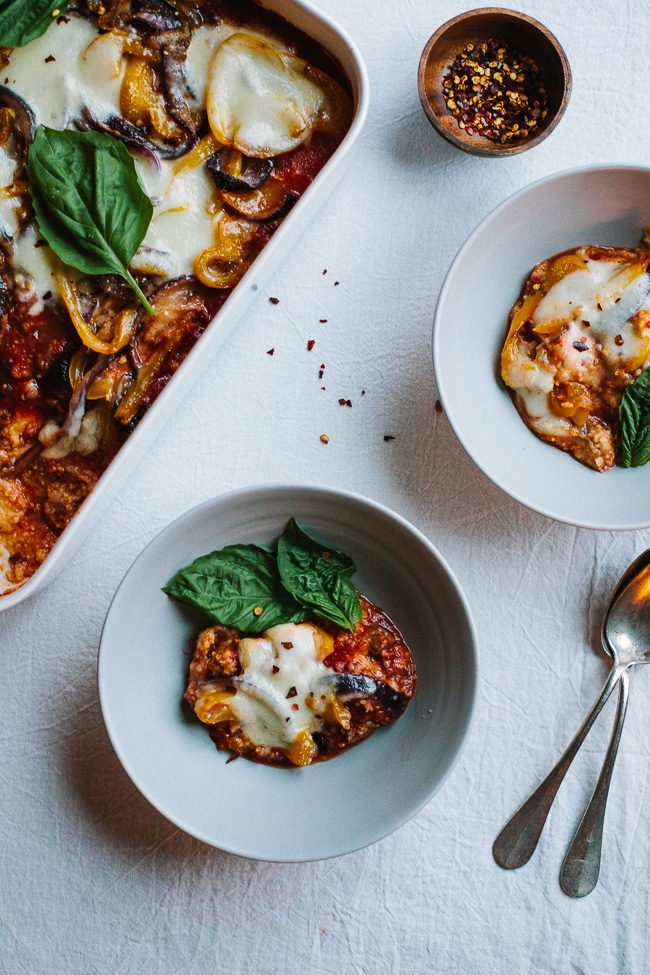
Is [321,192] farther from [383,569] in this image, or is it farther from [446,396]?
[383,569]

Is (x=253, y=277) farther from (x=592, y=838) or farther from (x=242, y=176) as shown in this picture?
(x=592, y=838)

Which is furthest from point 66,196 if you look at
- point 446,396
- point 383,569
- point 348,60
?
point 383,569

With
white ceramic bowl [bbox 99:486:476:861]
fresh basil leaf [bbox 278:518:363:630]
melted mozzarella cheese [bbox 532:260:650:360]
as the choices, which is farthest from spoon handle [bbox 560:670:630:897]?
melted mozzarella cheese [bbox 532:260:650:360]

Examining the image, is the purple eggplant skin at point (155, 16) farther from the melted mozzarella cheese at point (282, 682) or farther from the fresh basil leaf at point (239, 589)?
the melted mozzarella cheese at point (282, 682)

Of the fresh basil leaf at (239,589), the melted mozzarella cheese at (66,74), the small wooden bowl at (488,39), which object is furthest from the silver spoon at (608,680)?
the melted mozzarella cheese at (66,74)

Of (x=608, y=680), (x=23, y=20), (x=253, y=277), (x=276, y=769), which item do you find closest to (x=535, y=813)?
(x=608, y=680)

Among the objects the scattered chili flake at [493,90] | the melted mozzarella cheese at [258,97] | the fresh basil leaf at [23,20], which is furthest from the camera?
the scattered chili flake at [493,90]

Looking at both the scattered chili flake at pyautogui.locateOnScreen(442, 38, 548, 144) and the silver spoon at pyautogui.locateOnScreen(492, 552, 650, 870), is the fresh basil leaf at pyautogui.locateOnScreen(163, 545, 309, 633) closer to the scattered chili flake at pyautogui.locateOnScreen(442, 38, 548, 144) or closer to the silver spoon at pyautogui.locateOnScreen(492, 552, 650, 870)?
the silver spoon at pyautogui.locateOnScreen(492, 552, 650, 870)
